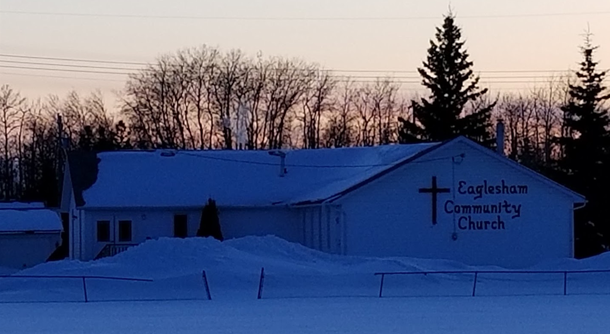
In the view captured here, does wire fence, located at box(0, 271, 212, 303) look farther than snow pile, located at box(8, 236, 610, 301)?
No

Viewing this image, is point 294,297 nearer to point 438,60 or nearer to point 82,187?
point 82,187

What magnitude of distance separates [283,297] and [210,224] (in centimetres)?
1350

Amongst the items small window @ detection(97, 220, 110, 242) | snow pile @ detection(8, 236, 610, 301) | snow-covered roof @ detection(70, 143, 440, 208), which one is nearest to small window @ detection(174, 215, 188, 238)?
snow-covered roof @ detection(70, 143, 440, 208)

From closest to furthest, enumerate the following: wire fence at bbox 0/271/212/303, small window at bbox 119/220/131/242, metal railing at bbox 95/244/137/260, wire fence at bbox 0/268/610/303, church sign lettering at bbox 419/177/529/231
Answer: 1. wire fence at bbox 0/271/212/303
2. wire fence at bbox 0/268/610/303
3. church sign lettering at bbox 419/177/529/231
4. metal railing at bbox 95/244/137/260
5. small window at bbox 119/220/131/242

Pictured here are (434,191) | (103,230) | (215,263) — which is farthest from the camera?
(103,230)

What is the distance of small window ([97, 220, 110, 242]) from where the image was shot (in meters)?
47.0

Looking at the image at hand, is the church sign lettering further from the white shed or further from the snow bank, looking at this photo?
the white shed

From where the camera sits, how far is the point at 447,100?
69812mm

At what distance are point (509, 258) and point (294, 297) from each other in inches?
519

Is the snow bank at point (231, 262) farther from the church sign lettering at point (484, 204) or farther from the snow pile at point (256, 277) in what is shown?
the church sign lettering at point (484, 204)

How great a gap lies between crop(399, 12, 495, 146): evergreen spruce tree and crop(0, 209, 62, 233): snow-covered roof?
68.0 ft

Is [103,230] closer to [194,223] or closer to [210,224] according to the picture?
[194,223]

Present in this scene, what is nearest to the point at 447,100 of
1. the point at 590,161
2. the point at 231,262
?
the point at 590,161

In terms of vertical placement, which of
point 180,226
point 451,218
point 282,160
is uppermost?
point 282,160
